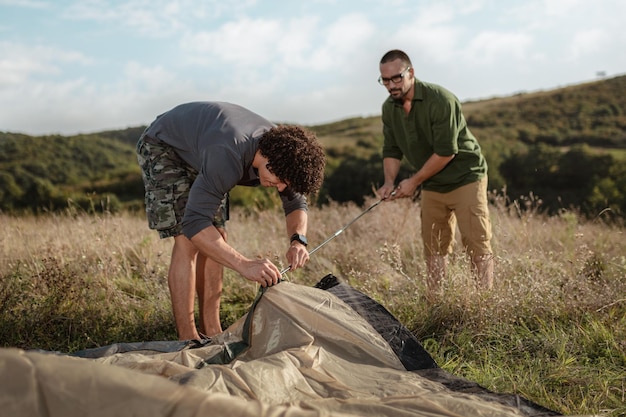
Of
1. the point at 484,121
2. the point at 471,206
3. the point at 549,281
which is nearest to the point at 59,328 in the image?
the point at 471,206

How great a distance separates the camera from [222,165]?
308cm

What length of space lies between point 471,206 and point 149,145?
242 cm

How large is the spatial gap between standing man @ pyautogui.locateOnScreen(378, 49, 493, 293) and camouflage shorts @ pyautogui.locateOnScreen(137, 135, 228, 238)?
165cm

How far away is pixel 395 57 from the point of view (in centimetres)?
440

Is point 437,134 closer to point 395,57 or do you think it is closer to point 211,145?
point 395,57

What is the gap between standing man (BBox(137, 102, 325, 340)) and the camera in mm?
3111

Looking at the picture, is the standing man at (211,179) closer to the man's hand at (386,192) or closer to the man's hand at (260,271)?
the man's hand at (260,271)

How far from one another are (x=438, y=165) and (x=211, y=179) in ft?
6.68

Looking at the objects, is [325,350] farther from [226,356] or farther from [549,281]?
[549,281]

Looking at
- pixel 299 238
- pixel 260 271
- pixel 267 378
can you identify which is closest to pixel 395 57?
pixel 299 238

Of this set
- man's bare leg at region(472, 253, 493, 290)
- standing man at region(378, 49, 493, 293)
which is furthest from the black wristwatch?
man's bare leg at region(472, 253, 493, 290)

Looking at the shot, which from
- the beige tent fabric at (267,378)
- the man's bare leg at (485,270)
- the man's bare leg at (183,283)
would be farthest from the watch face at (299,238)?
the man's bare leg at (485,270)

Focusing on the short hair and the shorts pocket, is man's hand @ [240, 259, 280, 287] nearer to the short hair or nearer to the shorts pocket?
the shorts pocket

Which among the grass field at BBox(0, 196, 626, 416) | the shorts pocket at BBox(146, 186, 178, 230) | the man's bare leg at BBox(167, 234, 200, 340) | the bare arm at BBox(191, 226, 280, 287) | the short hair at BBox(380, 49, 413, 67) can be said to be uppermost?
the short hair at BBox(380, 49, 413, 67)
